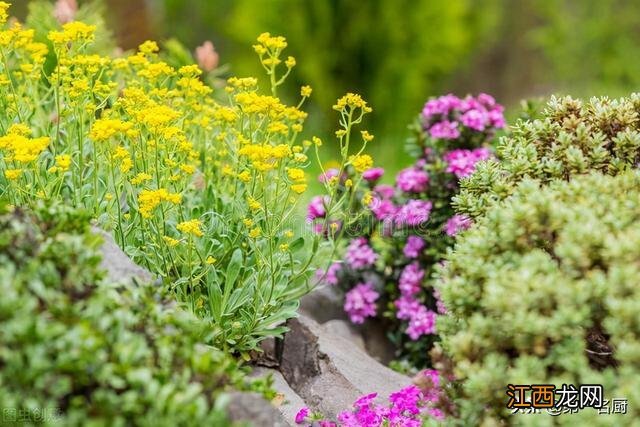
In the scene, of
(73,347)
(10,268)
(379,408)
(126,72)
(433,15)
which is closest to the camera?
(73,347)

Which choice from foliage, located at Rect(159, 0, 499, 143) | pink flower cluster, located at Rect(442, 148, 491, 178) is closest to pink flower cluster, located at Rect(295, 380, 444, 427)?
pink flower cluster, located at Rect(442, 148, 491, 178)

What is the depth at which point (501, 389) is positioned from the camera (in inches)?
100

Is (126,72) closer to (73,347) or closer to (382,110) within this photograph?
(73,347)

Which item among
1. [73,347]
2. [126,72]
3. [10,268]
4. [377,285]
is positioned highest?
[126,72]

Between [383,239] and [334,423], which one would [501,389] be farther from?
[383,239]

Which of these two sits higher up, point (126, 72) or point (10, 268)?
point (126, 72)

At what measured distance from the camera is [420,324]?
4586mm

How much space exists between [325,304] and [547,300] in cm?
261

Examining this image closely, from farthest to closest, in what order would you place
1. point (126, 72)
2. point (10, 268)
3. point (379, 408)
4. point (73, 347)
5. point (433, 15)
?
point (433, 15) < point (126, 72) < point (379, 408) < point (10, 268) < point (73, 347)

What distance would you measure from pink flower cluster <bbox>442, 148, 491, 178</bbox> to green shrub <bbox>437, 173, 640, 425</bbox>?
1.54 m

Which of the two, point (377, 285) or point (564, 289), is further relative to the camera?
point (377, 285)

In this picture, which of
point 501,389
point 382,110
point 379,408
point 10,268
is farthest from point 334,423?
point 382,110

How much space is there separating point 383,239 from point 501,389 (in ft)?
7.80

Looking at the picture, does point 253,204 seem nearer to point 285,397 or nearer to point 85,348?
point 285,397
